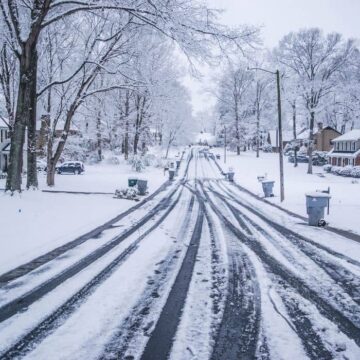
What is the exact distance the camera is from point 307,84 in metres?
42.7

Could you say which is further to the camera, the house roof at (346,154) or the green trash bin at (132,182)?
the house roof at (346,154)

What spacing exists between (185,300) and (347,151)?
4930cm

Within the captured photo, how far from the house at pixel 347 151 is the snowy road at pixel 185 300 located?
4086 centimetres

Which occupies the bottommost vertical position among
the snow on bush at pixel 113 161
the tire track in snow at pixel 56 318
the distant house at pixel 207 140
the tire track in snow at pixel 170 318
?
the tire track in snow at pixel 170 318

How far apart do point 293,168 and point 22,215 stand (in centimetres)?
4295

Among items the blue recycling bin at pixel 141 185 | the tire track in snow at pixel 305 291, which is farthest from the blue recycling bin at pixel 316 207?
the blue recycling bin at pixel 141 185

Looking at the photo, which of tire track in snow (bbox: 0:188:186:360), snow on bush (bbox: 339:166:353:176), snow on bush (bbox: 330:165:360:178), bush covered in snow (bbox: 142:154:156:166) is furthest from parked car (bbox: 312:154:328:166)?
tire track in snow (bbox: 0:188:186:360)

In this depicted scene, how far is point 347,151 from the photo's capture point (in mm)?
50062

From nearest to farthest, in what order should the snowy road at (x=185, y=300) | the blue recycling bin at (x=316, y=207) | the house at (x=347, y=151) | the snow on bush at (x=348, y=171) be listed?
the snowy road at (x=185, y=300) → the blue recycling bin at (x=316, y=207) → the snow on bush at (x=348, y=171) → the house at (x=347, y=151)

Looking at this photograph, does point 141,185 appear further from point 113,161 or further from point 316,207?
point 113,161

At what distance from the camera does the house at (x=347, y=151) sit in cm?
4797

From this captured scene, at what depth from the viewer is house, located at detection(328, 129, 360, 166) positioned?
157 ft

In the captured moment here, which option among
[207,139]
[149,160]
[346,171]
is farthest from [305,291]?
[207,139]

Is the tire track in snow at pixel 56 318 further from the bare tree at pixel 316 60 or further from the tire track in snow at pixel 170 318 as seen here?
the bare tree at pixel 316 60
